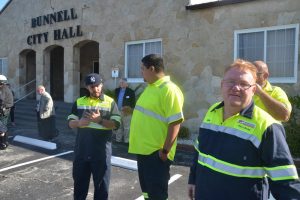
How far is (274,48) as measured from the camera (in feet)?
28.0

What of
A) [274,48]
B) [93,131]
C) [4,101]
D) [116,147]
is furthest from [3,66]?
[93,131]

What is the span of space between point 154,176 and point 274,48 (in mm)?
6528

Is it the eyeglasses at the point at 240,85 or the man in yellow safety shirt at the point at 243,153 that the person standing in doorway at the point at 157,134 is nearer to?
the man in yellow safety shirt at the point at 243,153

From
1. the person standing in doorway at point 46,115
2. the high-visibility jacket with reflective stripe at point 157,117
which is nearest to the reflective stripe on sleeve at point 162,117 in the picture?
the high-visibility jacket with reflective stripe at point 157,117

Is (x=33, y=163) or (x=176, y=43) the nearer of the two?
(x=33, y=163)

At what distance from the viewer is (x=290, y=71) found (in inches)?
329

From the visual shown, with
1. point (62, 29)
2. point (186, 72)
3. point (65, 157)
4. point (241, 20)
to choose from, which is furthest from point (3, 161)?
point (62, 29)

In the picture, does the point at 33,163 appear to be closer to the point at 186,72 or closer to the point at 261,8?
the point at 186,72

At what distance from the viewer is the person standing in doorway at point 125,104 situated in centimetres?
874

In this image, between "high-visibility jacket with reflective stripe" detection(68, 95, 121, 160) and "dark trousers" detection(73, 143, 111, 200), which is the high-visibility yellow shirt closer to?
"high-visibility jacket with reflective stripe" detection(68, 95, 121, 160)

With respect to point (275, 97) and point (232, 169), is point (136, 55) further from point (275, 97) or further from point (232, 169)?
point (232, 169)

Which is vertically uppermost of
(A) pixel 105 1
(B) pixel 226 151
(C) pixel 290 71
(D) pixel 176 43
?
(A) pixel 105 1

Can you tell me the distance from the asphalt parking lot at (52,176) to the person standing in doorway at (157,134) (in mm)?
1765

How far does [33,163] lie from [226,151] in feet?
19.0
